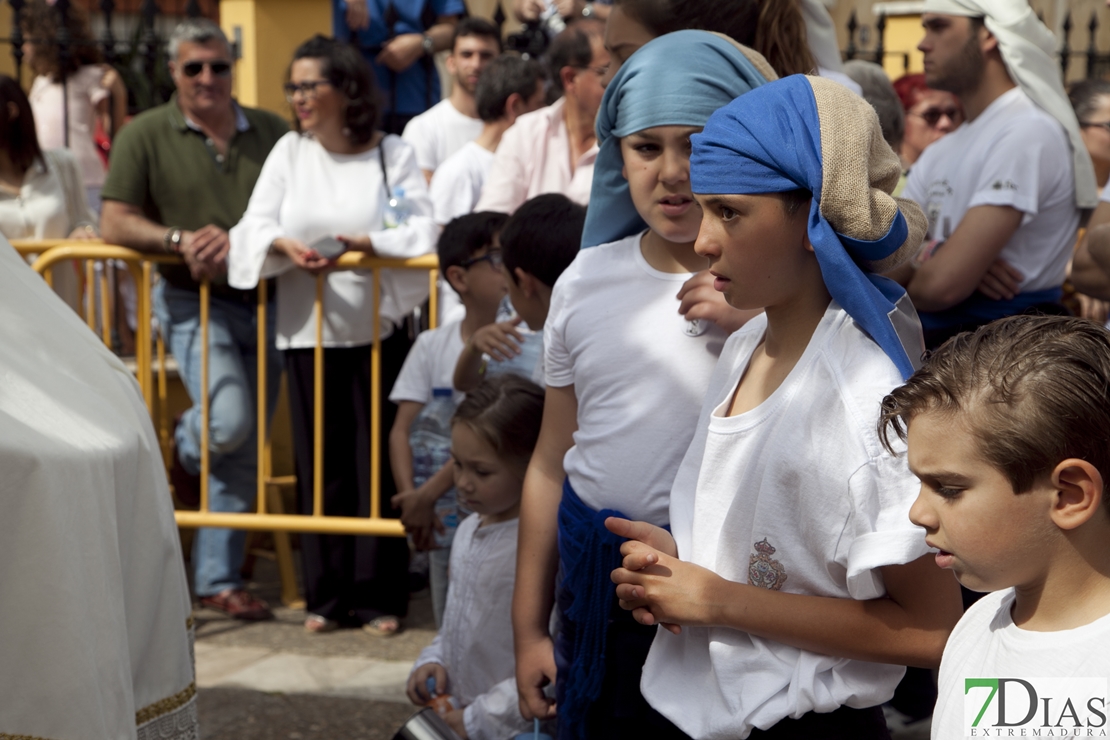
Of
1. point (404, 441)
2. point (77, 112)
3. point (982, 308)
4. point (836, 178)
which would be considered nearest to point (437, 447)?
point (404, 441)

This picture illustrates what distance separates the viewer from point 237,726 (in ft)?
12.5

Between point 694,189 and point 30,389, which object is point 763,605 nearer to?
point 694,189

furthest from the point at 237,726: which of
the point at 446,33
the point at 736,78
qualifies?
the point at 446,33

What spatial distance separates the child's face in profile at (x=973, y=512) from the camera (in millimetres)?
1400

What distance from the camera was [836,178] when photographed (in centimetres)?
165

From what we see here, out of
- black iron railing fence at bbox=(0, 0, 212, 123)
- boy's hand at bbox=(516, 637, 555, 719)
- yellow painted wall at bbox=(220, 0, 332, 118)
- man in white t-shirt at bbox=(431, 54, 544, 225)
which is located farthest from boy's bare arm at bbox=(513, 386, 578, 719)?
yellow painted wall at bbox=(220, 0, 332, 118)

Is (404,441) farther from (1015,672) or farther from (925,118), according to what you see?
(925,118)

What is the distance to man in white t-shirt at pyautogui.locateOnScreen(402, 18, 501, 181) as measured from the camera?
5.85 metres

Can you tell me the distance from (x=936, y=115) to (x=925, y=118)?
0.06 m

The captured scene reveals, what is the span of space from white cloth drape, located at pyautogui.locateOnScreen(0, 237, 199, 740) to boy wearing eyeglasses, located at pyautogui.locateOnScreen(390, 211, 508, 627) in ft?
4.22

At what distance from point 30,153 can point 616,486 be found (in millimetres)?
4246

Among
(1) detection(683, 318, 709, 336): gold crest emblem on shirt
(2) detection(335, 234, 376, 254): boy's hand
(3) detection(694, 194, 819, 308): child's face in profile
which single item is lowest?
(2) detection(335, 234, 376, 254): boy's hand

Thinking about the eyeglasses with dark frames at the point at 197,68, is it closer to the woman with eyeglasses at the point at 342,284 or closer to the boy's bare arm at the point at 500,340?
the woman with eyeglasses at the point at 342,284

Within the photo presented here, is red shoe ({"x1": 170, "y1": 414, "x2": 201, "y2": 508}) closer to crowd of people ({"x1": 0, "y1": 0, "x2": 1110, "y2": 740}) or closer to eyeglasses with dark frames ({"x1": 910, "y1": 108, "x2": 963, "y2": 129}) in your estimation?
crowd of people ({"x1": 0, "y1": 0, "x2": 1110, "y2": 740})
